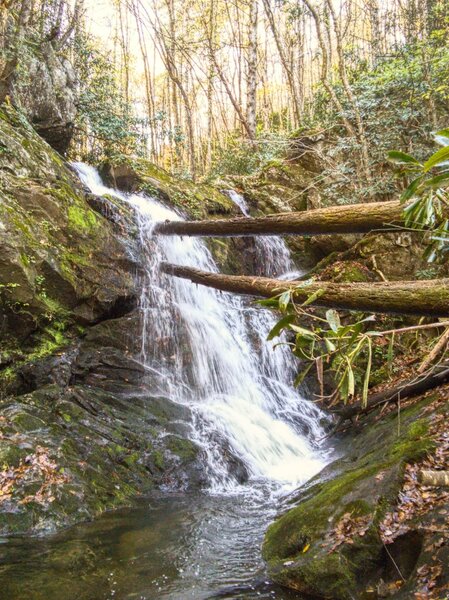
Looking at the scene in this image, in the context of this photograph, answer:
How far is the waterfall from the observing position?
21.0 feet

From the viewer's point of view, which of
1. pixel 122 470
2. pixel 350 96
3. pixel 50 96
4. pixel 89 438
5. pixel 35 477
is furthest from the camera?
pixel 50 96

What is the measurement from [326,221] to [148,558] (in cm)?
352

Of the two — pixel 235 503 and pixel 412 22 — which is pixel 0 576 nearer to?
pixel 235 503

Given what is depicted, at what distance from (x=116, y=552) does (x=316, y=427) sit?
16.0ft

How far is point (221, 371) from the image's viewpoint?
824 cm

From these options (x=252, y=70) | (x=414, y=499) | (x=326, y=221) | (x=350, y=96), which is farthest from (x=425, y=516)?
(x=252, y=70)

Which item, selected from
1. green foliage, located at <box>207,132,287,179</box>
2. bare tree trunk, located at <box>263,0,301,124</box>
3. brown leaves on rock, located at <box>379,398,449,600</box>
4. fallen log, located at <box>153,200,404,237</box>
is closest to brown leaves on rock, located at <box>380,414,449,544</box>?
brown leaves on rock, located at <box>379,398,449,600</box>

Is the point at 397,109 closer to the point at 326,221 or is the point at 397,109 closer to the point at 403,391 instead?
the point at 403,391

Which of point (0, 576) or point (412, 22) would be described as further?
point (412, 22)

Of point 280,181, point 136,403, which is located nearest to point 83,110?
point 280,181

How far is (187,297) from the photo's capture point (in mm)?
9148

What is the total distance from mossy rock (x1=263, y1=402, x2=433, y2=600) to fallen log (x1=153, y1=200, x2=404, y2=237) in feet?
6.38

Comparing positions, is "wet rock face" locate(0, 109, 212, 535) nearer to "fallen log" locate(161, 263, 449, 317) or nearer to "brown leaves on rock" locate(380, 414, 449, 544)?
"fallen log" locate(161, 263, 449, 317)

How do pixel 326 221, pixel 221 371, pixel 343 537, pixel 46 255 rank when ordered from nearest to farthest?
pixel 343 537, pixel 326 221, pixel 46 255, pixel 221 371
